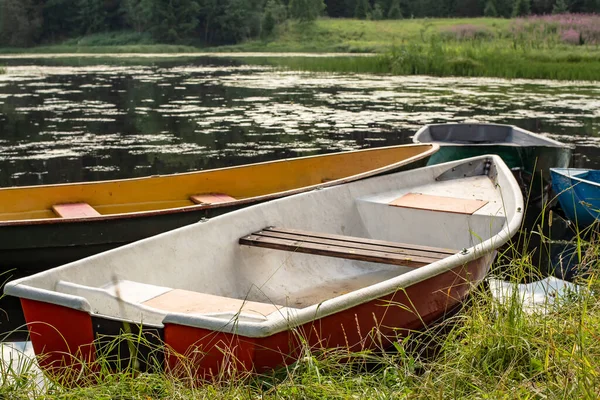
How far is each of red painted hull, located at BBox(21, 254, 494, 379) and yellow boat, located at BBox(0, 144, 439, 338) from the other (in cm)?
162

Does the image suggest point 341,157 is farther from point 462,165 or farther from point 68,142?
point 68,142

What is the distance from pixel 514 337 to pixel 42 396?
1649mm

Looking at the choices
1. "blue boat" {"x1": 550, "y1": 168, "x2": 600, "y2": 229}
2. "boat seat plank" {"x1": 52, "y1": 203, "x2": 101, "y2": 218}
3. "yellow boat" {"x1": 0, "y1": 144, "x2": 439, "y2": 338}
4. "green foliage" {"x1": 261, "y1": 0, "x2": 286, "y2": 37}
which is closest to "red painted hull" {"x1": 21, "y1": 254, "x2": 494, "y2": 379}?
"yellow boat" {"x1": 0, "y1": 144, "x2": 439, "y2": 338}

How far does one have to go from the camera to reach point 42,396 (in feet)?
8.13

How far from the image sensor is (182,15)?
53.0m

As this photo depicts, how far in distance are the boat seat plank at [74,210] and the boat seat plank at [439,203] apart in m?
2.04

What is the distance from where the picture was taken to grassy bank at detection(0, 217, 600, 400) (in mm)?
2316

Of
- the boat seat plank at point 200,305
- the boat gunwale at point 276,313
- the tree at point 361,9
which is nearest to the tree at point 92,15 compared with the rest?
the tree at point 361,9

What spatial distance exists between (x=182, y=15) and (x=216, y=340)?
52808mm

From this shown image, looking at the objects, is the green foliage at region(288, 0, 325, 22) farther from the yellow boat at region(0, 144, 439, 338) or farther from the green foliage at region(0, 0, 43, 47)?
the yellow boat at region(0, 144, 439, 338)

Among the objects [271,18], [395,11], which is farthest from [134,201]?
[395,11]

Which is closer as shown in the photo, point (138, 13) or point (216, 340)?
point (216, 340)

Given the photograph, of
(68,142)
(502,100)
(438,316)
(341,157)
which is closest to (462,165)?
(341,157)

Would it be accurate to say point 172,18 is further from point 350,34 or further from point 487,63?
point 487,63
